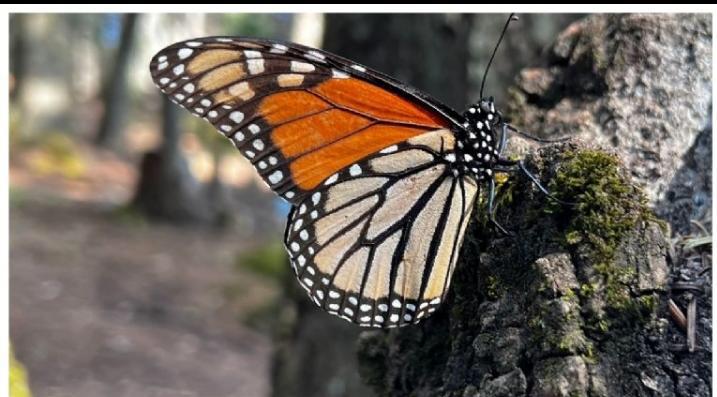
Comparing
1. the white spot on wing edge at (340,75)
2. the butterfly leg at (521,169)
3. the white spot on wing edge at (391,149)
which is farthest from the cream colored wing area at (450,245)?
the white spot on wing edge at (340,75)

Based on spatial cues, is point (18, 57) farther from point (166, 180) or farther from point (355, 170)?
point (355, 170)

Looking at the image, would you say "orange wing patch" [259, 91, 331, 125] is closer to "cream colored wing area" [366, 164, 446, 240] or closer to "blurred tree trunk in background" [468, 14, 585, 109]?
"cream colored wing area" [366, 164, 446, 240]

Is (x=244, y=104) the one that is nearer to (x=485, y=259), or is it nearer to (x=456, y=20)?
(x=485, y=259)

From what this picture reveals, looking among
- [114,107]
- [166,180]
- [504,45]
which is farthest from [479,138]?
[114,107]

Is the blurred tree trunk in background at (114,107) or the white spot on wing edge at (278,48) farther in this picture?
the blurred tree trunk in background at (114,107)

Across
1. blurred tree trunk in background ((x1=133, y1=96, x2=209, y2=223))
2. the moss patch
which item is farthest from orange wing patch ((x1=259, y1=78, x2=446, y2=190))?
blurred tree trunk in background ((x1=133, y1=96, x2=209, y2=223))

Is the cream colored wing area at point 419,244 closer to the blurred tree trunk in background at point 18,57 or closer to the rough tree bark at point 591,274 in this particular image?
the rough tree bark at point 591,274

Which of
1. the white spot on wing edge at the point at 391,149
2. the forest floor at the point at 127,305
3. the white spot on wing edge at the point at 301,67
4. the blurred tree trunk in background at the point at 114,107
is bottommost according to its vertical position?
the forest floor at the point at 127,305
